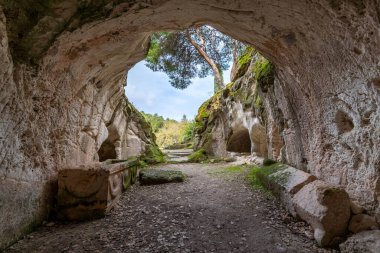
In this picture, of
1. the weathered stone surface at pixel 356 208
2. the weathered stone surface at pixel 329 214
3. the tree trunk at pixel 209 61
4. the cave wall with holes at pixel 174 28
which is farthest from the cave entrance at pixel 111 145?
the weathered stone surface at pixel 356 208

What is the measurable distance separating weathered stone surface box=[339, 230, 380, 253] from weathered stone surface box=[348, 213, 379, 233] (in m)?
0.11

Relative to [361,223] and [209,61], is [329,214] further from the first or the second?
[209,61]

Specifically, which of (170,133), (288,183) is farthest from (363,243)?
(170,133)

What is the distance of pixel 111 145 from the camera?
33.3 ft

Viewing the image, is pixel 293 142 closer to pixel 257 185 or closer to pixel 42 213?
pixel 257 185

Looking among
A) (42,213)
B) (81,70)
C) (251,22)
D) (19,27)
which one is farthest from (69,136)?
(251,22)

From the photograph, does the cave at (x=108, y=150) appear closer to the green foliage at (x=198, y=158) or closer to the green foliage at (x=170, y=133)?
the green foliage at (x=198, y=158)

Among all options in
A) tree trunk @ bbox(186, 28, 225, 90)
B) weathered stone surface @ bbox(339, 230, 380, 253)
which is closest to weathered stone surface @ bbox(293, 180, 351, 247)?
weathered stone surface @ bbox(339, 230, 380, 253)

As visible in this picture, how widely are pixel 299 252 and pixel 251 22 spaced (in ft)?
10.8

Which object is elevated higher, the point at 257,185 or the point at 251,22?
the point at 251,22

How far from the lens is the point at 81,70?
476 cm

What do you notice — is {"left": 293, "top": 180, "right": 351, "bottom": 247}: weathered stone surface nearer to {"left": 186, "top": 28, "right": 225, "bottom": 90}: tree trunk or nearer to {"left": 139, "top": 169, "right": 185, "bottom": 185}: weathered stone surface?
{"left": 139, "top": 169, "right": 185, "bottom": 185}: weathered stone surface

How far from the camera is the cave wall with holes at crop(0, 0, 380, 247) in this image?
283 cm

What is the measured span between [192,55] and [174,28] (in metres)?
10.6
